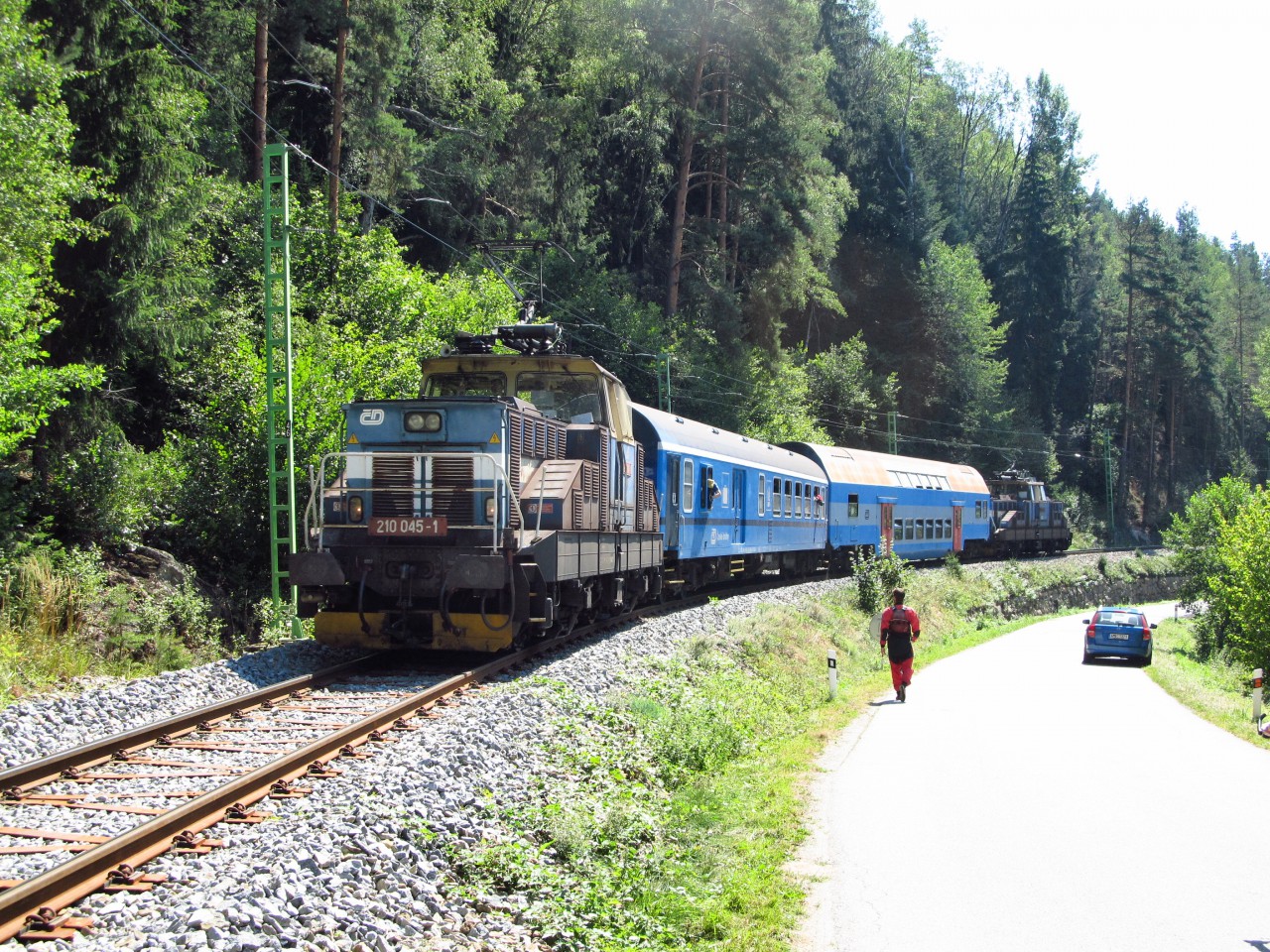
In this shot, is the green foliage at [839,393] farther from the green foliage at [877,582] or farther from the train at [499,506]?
the train at [499,506]

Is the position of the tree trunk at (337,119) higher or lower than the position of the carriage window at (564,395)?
higher

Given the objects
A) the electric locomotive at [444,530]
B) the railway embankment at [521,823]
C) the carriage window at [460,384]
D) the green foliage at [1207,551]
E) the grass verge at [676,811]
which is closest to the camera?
the railway embankment at [521,823]

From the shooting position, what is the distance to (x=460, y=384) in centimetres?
1413

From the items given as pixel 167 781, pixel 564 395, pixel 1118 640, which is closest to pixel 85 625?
pixel 564 395

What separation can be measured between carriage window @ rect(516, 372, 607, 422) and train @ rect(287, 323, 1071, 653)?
0.05 ft

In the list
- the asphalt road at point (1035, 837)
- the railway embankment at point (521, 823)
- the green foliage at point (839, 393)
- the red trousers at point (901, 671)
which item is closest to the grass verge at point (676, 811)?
the railway embankment at point (521, 823)

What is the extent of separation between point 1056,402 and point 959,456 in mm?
18874

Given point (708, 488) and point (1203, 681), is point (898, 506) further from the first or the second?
point (708, 488)

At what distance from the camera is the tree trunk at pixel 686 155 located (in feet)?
126

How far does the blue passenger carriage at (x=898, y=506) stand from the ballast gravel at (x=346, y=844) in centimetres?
2078

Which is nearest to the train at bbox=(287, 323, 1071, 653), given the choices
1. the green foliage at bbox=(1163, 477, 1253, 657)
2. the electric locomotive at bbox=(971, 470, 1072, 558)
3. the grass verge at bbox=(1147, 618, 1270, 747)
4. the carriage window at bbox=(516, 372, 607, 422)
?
the carriage window at bbox=(516, 372, 607, 422)

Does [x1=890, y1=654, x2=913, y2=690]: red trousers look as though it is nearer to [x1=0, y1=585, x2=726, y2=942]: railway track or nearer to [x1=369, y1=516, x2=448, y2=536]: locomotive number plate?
[x1=0, y1=585, x2=726, y2=942]: railway track

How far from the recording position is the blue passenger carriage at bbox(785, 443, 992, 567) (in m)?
30.8

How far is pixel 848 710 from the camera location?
14.2 m
